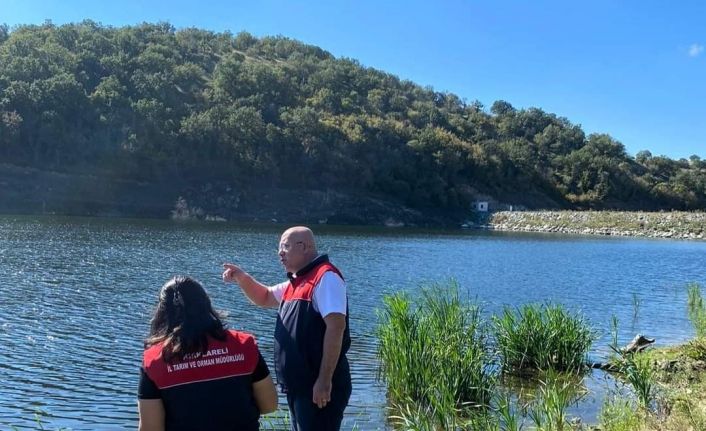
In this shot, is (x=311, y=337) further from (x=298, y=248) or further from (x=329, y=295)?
(x=298, y=248)

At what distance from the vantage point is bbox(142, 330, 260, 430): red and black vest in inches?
133

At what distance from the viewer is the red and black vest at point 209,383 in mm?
3381

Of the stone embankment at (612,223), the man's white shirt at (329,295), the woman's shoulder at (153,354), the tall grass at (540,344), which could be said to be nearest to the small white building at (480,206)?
the stone embankment at (612,223)

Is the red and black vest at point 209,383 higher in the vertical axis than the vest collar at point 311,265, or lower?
lower

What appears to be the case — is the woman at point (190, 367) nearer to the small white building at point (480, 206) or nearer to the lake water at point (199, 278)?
the lake water at point (199, 278)

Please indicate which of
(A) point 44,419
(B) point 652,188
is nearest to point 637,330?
(A) point 44,419

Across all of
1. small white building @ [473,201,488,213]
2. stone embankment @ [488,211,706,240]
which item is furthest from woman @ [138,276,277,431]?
small white building @ [473,201,488,213]

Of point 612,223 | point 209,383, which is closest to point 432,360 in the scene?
point 209,383

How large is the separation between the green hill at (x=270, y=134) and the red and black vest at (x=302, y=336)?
7497 centimetres

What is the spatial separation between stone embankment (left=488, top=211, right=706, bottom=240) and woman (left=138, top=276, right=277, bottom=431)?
269 feet

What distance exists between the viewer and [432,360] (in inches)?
357

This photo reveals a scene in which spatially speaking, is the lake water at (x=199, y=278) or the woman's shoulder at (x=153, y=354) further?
the lake water at (x=199, y=278)

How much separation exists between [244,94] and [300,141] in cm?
2069

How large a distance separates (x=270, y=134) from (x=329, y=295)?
311ft
